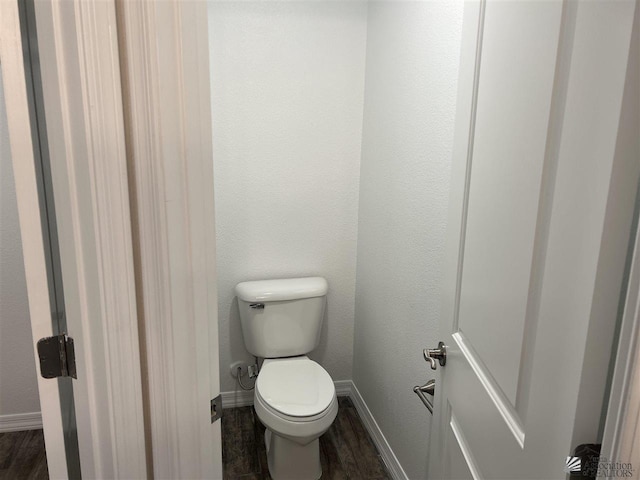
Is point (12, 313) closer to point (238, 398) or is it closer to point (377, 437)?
point (238, 398)

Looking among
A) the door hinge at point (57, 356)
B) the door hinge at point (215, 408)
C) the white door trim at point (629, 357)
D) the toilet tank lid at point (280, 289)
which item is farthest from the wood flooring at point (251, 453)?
the white door trim at point (629, 357)

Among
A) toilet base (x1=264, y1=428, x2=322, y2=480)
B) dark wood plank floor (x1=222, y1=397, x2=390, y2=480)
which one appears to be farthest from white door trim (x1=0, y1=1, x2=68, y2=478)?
dark wood plank floor (x1=222, y1=397, x2=390, y2=480)

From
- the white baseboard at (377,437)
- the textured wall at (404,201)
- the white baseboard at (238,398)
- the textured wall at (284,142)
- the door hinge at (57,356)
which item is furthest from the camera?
the white baseboard at (238,398)

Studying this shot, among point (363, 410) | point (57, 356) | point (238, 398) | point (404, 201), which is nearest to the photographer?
point (57, 356)

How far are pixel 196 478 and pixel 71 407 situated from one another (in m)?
0.27

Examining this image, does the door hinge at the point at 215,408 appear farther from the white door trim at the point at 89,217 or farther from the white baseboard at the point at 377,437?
the white baseboard at the point at 377,437

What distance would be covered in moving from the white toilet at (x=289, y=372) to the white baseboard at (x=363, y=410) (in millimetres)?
302

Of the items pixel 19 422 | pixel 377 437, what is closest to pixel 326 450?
pixel 377 437

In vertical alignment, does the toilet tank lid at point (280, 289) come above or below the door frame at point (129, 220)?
below

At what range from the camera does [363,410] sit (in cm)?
252

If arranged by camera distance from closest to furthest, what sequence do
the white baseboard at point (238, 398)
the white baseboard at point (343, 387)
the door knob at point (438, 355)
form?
the door knob at point (438, 355)
the white baseboard at point (238, 398)
the white baseboard at point (343, 387)

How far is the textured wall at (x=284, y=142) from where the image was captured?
2248 mm

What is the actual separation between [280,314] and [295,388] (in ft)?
1.21

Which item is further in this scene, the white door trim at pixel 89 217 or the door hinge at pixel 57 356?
the door hinge at pixel 57 356
